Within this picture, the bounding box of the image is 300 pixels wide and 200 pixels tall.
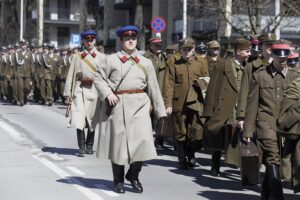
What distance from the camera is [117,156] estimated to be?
27.6 ft

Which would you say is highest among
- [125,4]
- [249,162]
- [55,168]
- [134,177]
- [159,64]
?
[125,4]

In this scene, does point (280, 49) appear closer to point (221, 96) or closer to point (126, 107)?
point (126, 107)

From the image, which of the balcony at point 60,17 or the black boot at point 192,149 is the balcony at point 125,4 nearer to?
→ the balcony at point 60,17

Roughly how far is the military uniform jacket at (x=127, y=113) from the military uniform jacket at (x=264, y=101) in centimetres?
140

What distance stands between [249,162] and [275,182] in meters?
0.53

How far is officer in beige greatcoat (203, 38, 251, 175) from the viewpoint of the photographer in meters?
9.58

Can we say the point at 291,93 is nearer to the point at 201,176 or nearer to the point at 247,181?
the point at 247,181

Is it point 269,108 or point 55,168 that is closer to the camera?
point 269,108

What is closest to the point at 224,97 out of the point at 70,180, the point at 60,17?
the point at 70,180

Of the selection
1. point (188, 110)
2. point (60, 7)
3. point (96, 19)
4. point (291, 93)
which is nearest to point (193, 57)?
point (188, 110)

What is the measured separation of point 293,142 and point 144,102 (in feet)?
6.57

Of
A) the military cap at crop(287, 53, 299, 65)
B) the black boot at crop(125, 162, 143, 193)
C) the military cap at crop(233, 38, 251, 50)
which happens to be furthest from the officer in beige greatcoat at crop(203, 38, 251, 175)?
the black boot at crop(125, 162, 143, 193)

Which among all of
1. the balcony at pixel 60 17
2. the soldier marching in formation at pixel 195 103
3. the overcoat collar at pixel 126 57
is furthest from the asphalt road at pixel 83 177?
the balcony at pixel 60 17

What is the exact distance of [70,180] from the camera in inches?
376
